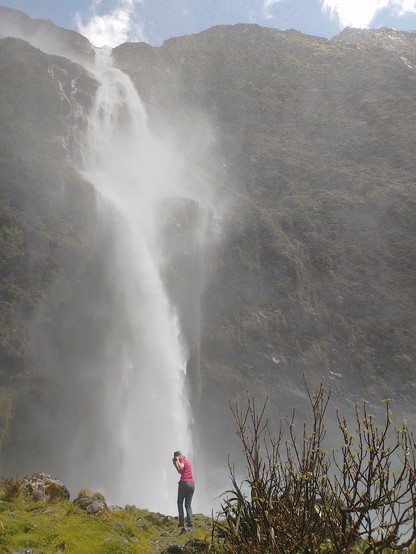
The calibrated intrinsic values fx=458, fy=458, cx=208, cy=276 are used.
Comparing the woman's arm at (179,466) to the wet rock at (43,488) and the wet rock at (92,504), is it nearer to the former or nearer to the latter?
the wet rock at (92,504)

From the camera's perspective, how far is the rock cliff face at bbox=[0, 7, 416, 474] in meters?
28.6

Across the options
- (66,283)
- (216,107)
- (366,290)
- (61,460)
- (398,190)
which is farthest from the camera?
(216,107)

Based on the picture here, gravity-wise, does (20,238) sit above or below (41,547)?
above

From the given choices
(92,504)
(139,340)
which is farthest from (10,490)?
(139,340)

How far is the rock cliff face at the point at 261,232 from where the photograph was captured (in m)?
28.6

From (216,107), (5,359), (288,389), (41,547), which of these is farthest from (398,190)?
(41,547)

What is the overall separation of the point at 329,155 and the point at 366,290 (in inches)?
664

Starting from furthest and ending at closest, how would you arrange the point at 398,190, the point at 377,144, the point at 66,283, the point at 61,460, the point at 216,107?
the point at 216,107, the point at 377,144, the point at 398,190, the point at 66,283, the point at 61,460

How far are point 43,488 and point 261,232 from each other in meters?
28.5

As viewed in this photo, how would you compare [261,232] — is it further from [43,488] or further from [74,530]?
[74,530]

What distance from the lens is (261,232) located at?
120 feet

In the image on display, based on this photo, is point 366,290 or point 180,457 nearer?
point 180,457

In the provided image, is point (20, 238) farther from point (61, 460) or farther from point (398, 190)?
point (398, 190)

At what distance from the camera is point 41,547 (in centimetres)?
728
